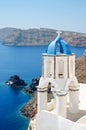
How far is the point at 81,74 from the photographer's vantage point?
1991 inches

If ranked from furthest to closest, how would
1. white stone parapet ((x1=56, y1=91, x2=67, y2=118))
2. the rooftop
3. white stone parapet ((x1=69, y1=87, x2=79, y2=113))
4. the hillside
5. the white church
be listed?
the hillside → white stone parapet ((x1=69, y1=87, x2=79, y2=113)) → the rooftop → white stone parapet ((x1=56, y1=91, x2=67, y2=118)) → the white church

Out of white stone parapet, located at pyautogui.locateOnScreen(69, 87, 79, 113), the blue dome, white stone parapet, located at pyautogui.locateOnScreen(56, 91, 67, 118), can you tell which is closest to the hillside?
white stone parapet, located at pyautogui.locateOnScreen(69, 87, 79, 113)

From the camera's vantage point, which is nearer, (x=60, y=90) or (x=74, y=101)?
(x=60, y=90)

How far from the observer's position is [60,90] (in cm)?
1297

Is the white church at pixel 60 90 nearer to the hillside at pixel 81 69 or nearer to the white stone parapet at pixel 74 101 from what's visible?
the white stone parapet at pixel 74 101

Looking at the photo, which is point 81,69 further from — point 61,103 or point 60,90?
point 61,103

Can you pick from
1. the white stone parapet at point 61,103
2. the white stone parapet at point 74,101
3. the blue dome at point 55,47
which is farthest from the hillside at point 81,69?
the white stone parapet at point 61,103

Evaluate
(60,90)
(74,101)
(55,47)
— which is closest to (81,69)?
(74,101)

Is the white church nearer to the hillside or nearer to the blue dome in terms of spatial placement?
the blue dome

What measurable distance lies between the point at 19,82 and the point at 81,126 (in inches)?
3121

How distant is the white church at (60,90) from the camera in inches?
487

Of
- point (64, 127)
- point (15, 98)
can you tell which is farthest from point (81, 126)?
point (15, 98)

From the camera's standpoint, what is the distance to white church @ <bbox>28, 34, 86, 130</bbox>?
1238 centimetres

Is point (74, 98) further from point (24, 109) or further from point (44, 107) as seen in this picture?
point (24, 109)
